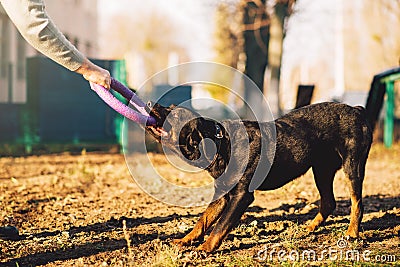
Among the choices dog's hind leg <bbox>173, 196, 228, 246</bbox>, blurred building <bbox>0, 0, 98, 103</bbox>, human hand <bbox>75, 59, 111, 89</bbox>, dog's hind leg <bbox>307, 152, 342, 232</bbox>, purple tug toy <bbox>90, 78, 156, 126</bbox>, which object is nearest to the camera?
human hand <bbox>75, 59, 111, 89</bbox>

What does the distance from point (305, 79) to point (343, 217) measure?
49.5 metres

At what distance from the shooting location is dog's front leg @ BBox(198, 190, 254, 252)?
16.2 feet

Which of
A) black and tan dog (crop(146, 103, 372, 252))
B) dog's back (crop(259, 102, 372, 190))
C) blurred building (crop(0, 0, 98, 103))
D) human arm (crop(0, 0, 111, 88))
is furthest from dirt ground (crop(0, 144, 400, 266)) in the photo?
blurred building (crop(0, 0, 98, 103))

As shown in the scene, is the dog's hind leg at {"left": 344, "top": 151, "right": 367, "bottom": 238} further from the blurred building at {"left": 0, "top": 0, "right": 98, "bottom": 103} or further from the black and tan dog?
the blurred building at {"left": 0, "top": 0, "right": 98, "bottom": 103}

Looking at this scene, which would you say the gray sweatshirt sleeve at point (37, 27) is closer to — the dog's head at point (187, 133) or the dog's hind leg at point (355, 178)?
the dog's head at point (187, 133)

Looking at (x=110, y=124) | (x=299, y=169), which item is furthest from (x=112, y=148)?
(x=299, y=169)

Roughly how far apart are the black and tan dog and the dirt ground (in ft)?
0.86

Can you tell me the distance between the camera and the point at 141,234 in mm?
5629

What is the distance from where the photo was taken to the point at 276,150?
5.38 meters

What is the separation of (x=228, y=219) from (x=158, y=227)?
1.18m

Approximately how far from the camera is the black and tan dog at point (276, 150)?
506cm

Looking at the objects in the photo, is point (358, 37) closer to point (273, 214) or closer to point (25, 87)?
point (25, 87)

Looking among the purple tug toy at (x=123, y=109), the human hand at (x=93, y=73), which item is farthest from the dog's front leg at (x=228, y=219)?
the human hand at (x=93, y=73)

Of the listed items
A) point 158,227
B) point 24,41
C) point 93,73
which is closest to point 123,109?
point 93,73
